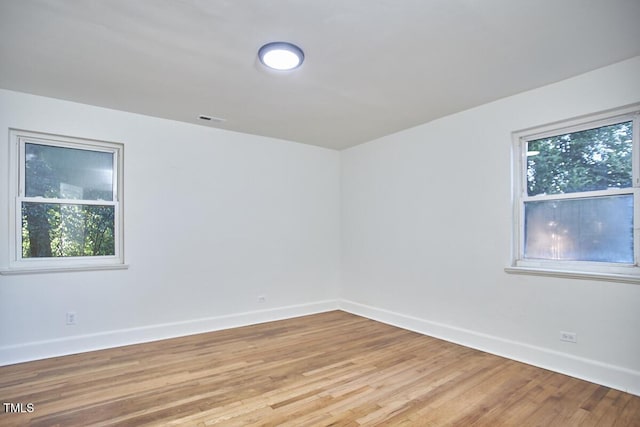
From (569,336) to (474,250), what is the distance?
43.0 inches

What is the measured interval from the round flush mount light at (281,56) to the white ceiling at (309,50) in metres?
0.05

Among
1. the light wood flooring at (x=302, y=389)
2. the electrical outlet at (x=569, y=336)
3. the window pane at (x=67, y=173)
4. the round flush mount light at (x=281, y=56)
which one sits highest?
the round flush mount light at (x=281, y=56)

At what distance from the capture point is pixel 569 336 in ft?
9.48

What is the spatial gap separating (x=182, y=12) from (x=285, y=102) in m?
1.50

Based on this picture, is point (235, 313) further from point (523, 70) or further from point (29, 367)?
point (523, 70)

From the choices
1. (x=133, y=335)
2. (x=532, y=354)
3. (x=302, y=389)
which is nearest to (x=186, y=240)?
(x=133, y=335)

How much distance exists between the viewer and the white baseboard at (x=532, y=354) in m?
2.61

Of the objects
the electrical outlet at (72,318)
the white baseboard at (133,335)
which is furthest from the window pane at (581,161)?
the electrical outlet at (72,318)

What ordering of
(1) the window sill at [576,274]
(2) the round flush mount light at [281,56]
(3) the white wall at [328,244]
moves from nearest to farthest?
(2) the round flush mount light at [281,56] < (1) the window sill at [576,274] < (3) the white wall at [328,244]

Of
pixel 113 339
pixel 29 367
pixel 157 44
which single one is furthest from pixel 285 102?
pixel 29 367

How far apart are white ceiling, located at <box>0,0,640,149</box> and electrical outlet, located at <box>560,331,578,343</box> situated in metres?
2.20

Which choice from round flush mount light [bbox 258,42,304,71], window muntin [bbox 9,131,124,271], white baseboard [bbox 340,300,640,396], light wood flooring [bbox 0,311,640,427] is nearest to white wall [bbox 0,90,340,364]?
window muntin [bbox 9,131,124,271]

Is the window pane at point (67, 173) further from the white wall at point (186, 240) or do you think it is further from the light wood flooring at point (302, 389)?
the light wood flooring at point (302, 389)

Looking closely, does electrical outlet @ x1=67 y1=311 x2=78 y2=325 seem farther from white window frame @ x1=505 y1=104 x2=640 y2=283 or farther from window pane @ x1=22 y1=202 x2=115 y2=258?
white window frame @ x1=505 y1=104 x2=640 y2=283
